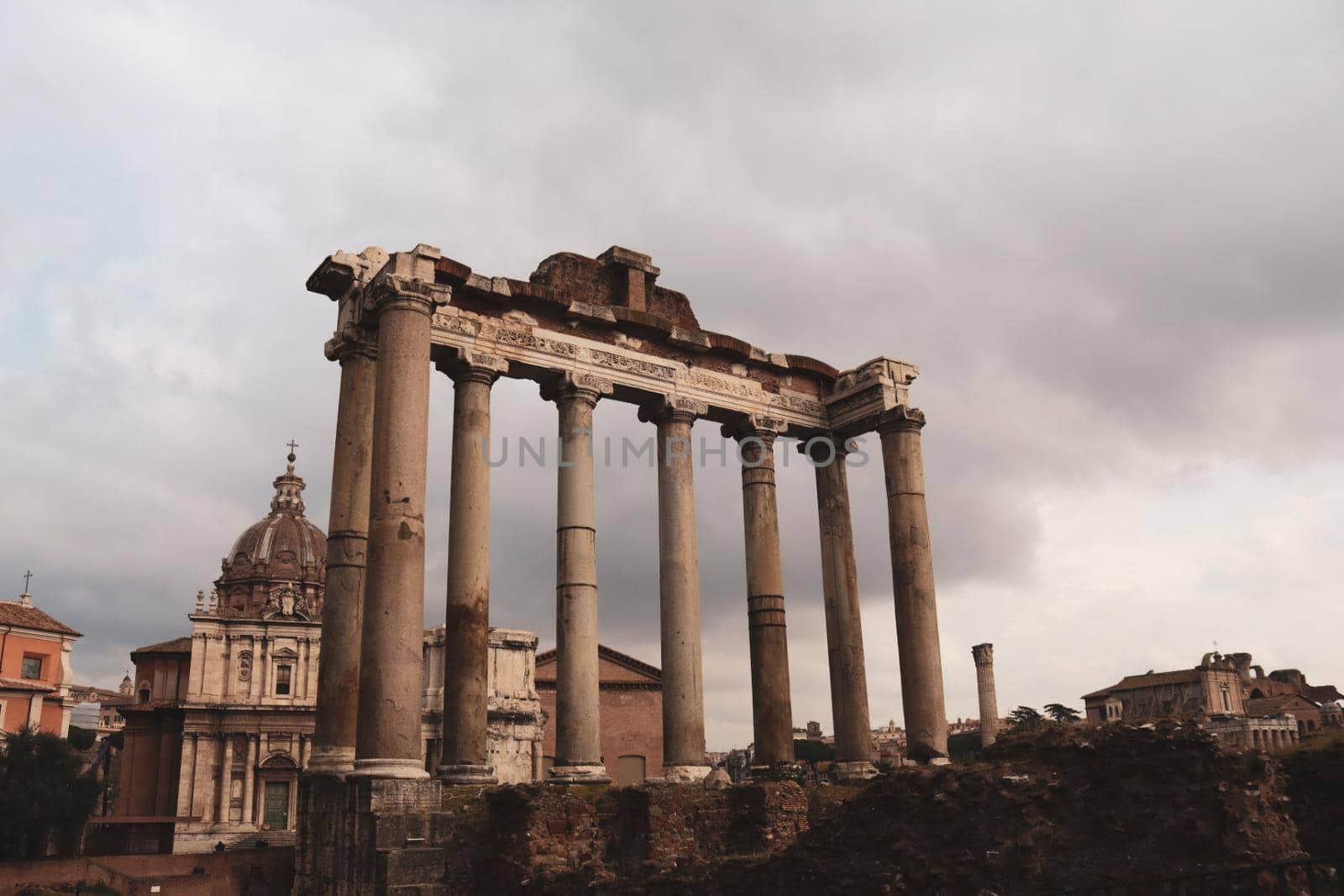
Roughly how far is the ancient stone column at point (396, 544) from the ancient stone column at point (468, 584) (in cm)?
197

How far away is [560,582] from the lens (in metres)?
17.2

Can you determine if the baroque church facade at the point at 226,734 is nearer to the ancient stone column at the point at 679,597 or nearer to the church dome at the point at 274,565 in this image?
the church dome at the point at 274,565

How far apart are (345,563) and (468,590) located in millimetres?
1788

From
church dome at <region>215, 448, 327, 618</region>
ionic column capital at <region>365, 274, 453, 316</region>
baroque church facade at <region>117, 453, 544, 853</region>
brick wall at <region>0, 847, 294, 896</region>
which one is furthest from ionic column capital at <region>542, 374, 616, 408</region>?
church dome at <region>215, 448, 327, 618</region>

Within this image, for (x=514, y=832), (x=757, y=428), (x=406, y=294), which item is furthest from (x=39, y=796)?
(x=406, y=294)

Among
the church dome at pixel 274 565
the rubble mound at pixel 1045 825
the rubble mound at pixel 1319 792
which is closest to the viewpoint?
the rubble mound at pixel 1045 825

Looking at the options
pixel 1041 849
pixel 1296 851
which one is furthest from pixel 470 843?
pixel 1296 851

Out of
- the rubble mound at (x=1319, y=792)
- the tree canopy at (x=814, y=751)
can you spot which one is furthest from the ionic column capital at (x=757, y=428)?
the tree canopy at (x=814, y=751)

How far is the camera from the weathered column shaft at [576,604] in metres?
16.4

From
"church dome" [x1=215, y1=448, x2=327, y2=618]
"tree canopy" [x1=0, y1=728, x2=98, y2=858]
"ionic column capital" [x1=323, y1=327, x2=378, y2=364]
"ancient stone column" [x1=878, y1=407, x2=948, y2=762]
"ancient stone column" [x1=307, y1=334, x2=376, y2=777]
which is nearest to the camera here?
"ancient stone column" [x1=307, y1=334, x2=376, y2=777]

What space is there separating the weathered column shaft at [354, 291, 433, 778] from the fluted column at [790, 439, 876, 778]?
8.78 m

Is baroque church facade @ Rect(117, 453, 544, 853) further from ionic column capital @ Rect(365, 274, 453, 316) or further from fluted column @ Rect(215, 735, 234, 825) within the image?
ionic column capital @ Rect(365, 274, 453, 316)

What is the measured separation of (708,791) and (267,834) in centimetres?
3563

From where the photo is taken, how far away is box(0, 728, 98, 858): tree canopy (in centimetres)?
3822
